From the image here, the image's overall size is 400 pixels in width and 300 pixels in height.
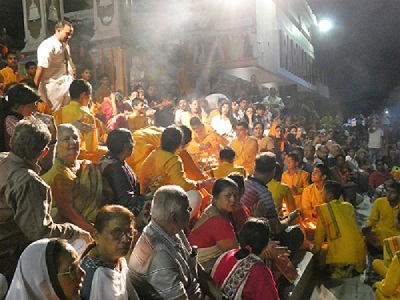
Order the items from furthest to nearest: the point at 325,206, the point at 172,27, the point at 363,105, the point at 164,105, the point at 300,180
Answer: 1. the point at 363,105
2. the point at 172,27
3. the point at 164,105
4. the point at 300,180
5. the point at 325,206

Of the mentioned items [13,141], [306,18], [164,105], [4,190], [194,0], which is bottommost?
[4,190]

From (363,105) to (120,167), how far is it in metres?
41.9

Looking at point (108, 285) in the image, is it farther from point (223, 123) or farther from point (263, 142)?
point (223, 123)

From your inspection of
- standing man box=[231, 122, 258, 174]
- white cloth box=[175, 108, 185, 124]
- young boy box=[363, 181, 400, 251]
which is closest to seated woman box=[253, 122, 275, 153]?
standing man box=[231, 122, 258, 174]

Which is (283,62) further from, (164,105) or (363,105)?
(363,105)

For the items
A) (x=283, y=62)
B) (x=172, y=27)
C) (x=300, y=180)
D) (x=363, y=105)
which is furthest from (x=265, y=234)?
(x=363, y=105)

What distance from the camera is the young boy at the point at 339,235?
6.13 meters

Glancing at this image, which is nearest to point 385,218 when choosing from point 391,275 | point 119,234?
point 391,275

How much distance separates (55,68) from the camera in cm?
661

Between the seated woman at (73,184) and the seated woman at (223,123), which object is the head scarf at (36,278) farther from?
the seated woman at (223,123)

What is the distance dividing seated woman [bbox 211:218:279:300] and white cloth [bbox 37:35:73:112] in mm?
4149

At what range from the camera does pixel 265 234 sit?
11.2 ft

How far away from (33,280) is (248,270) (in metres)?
1.69

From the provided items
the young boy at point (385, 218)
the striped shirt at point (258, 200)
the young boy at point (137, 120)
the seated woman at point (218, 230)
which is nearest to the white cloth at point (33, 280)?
the seated woman at point (218, 230)
